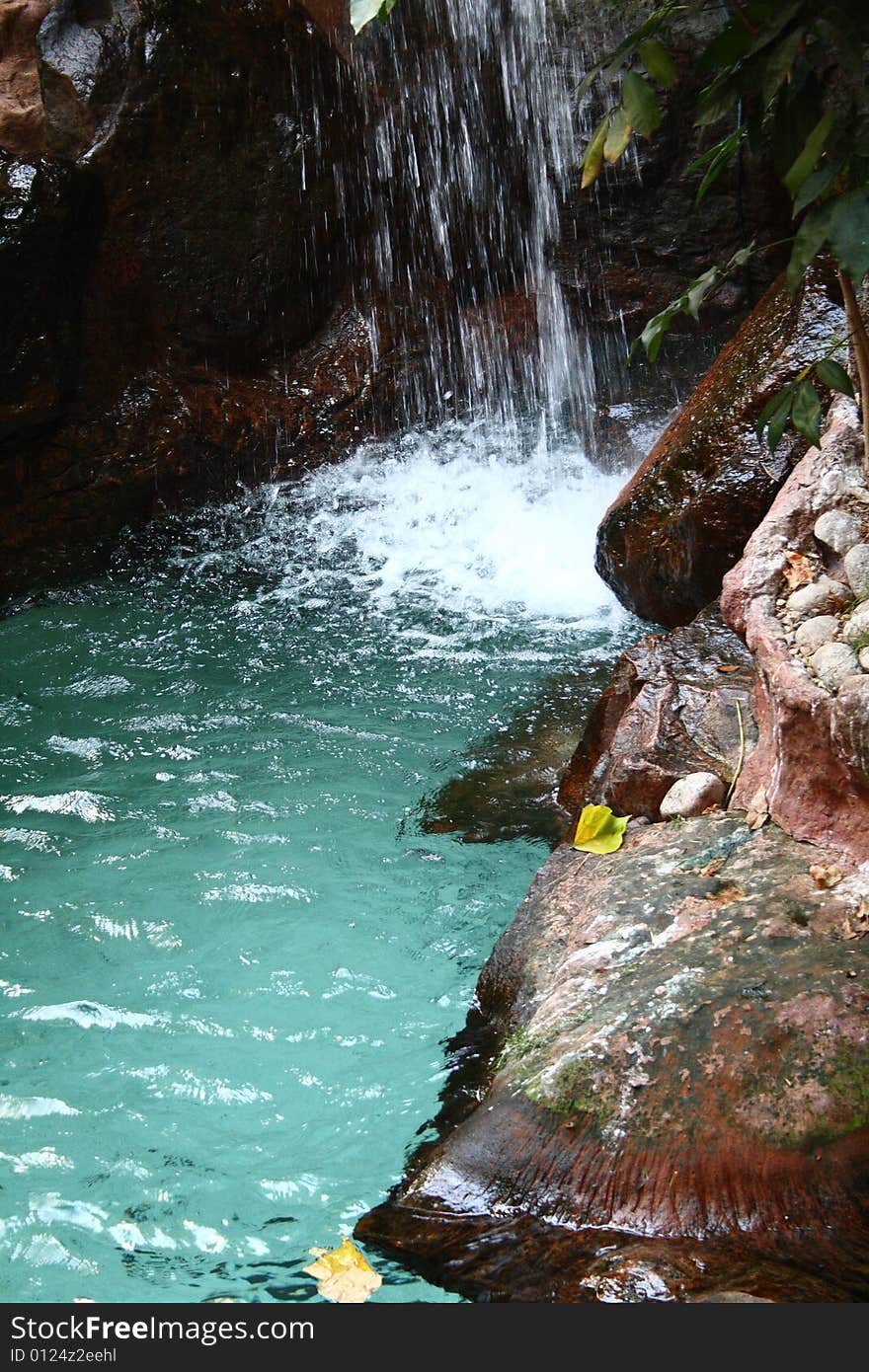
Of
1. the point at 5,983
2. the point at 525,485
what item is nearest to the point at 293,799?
the point at 5,983

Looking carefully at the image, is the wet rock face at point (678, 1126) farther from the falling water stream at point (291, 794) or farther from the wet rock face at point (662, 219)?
the wet rock face at point (662, 219)

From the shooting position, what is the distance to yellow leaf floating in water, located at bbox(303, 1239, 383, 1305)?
1.93m

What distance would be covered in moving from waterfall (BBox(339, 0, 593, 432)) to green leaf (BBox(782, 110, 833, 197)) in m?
5.20

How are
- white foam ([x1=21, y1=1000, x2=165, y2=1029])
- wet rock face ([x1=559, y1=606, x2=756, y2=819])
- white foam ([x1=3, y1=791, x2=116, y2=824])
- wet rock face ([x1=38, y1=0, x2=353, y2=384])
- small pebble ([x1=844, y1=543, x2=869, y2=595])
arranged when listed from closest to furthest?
1. small pebble ([x1=844, y1=543, x2=869, y2=595])
2. white foam ([x1=21, y1=1000, x2=165, y2=1029])
3. wet rock face ([x1=559, y1=606, x2=756, y2=819])
4. white foam ([x1=3, y1=791, x2=116, y2=824])
5. wet rock face ([x1=38, y1=0, x2=353, y2=384])

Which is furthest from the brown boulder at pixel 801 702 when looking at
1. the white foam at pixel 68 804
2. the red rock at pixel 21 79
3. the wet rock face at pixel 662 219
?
the red rock at pixel 21 79

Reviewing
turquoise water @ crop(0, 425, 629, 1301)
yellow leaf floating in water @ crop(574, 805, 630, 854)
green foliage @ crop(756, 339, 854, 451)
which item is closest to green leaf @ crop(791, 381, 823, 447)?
green foliage @ crop(756, 339, 854, 451)

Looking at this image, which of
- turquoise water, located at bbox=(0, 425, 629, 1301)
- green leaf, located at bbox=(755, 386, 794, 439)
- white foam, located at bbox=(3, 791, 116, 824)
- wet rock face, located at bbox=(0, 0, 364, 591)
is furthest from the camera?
wet rock face, located at bbox=(0, 0, 364, 591)

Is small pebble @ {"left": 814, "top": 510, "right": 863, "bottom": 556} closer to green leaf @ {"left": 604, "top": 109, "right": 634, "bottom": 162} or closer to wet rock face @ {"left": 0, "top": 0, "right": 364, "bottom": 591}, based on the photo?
green leaf @ {"left": 604, "top": 109, "right": 634, "bottom": 162}

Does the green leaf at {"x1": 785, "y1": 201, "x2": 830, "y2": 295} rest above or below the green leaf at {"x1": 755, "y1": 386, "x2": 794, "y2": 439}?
above

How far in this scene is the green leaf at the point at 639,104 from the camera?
2.20m

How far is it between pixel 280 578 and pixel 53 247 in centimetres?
231

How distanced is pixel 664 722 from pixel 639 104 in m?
1.56

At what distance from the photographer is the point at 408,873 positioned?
3.45 metres

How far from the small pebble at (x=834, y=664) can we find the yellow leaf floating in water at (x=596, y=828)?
68 cm
